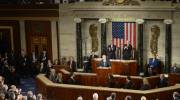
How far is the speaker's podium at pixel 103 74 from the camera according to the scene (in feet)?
57.5

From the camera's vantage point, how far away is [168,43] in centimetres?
1945

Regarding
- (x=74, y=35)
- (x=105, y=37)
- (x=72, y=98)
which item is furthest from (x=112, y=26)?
(x=72, y=98)

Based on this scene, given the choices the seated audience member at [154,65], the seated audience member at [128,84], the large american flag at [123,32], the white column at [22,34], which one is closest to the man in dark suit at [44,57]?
the white column at [22,34]

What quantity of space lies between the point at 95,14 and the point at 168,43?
3.90 metres

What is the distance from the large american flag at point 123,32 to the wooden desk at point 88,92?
4.96 m

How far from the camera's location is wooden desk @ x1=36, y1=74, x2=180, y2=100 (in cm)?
1501

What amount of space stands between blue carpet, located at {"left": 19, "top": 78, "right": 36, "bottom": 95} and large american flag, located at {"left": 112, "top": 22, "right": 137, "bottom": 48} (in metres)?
4.53

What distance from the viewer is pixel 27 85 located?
19.3 meters

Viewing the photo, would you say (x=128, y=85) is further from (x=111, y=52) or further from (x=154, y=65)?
(x=111, y=52)

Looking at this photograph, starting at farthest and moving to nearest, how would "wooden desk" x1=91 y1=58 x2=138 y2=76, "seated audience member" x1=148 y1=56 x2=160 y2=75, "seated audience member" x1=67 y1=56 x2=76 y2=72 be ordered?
"seated audience member" x1=67 y1=56 x2=76 y2=72
"seated audience member" x1=148 y1=56 x2=160 y2=75
"wooden desk" x1=91 y1=58 x2=138 y2=76

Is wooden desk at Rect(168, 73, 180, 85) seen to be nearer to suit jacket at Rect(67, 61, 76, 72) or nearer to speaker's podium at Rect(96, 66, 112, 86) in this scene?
speaker's podium at Rect(96, 66, 112, 86)

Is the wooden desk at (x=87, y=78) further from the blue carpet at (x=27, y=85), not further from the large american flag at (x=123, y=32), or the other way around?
the large american flag at (x=123, y=32)

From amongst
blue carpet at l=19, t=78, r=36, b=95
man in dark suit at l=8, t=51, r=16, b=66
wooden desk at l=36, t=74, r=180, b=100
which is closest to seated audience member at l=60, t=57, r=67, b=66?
blue carpet at l=19, t=78, r=36, b=95

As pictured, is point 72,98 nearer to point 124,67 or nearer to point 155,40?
point 124,67
